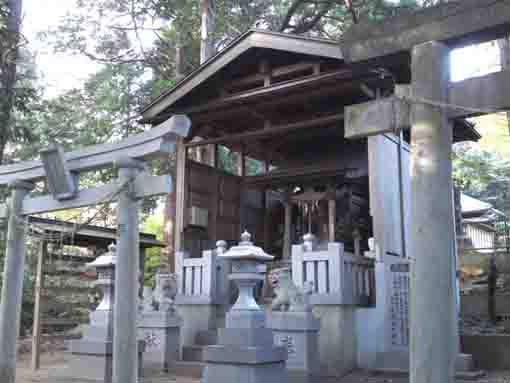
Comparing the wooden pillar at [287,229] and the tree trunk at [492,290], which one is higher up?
the wooden pillar at [287,229]

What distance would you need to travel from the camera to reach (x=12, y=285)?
322 inches

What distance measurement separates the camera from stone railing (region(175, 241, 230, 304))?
10.6 m

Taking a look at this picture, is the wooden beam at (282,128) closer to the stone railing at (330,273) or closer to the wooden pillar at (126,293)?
the stone railing at (330,273)

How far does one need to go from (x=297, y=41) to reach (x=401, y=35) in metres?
5.44

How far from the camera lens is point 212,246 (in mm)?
13766

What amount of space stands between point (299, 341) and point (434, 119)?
439 centimetres

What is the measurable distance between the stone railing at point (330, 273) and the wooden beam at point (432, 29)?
437 centimetres

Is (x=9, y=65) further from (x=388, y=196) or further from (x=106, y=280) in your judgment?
(x=388, y=196)

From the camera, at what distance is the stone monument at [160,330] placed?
32.2ft

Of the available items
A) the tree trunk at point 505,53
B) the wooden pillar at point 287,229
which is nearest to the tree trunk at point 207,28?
the wooden pillar at point 287,229

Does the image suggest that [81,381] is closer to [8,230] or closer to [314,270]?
[8,230]

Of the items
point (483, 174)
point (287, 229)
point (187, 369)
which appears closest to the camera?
point (187, 369)

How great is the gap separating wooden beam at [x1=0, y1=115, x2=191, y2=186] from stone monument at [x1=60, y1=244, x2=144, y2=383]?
1.81 meters

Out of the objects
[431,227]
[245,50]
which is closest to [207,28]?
[245,50]
